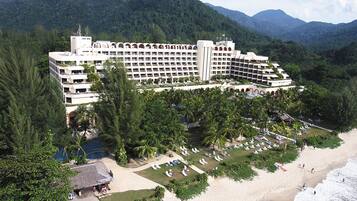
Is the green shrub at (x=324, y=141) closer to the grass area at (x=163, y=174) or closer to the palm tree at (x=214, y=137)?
the palm tree at (x=214, y=137)

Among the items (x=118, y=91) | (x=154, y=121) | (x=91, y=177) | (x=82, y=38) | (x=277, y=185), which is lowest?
(x=277, y=185)

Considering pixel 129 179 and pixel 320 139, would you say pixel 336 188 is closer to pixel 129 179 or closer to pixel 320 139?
pixel 320 139

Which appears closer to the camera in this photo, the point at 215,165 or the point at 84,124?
the point at 215,165

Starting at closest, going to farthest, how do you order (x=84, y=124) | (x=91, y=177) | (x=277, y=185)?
(x=91, y=177), (x=277, y=185), (x=84, y=124)

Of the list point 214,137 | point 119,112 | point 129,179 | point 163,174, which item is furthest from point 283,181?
point 119,112

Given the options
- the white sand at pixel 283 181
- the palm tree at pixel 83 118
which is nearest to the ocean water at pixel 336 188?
the white sand at pixel 283 181

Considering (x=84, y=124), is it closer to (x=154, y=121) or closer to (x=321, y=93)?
(x=154, y=121)

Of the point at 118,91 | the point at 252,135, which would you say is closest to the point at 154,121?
the point at 118,91
